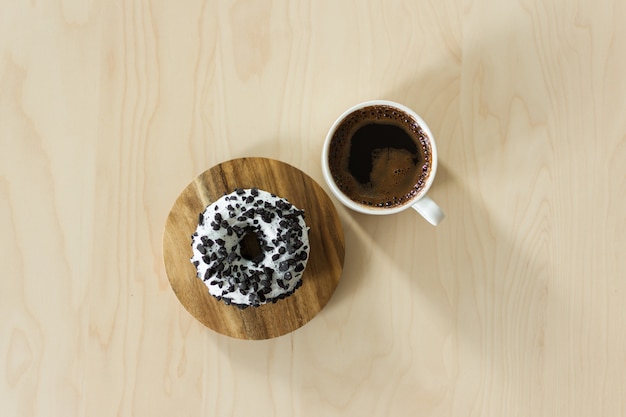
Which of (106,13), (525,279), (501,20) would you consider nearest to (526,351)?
(525,279)

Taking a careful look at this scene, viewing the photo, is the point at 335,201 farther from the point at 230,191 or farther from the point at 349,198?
the point at 230,191

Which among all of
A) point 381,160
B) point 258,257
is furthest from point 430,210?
point 258,257

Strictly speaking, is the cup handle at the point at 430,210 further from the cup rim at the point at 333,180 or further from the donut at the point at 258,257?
the donut at the point at 258,257

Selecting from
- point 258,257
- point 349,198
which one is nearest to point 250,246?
point 258,257

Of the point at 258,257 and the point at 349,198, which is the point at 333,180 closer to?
the point at 349,198

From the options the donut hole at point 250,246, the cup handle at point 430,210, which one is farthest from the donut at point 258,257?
the cup handle at point 430,210

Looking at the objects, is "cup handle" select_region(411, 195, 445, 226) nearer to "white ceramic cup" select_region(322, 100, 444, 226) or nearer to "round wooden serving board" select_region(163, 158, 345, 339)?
"white ceramic cup" select_region(322, 100, 444, 226)

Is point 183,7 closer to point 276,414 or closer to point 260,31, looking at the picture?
point 260,31
